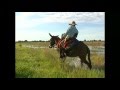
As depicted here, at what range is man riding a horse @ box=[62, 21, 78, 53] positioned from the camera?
11.0 meters

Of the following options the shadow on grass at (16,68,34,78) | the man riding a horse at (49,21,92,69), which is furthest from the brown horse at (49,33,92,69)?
the shadow on grass at (16,68,34,78)

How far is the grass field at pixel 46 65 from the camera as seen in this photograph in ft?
36.2

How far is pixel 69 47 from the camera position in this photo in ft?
36.5

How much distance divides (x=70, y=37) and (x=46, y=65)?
2.15ft

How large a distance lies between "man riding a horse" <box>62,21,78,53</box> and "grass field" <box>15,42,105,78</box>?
0.22 m

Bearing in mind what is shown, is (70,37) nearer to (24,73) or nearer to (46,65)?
(46,65)

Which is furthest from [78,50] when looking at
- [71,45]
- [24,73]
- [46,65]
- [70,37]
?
[24,73]

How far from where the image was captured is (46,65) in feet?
36.3

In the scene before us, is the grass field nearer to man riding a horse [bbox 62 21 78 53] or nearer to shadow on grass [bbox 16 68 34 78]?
shadow on grass [bbox 16 68 34 78]
